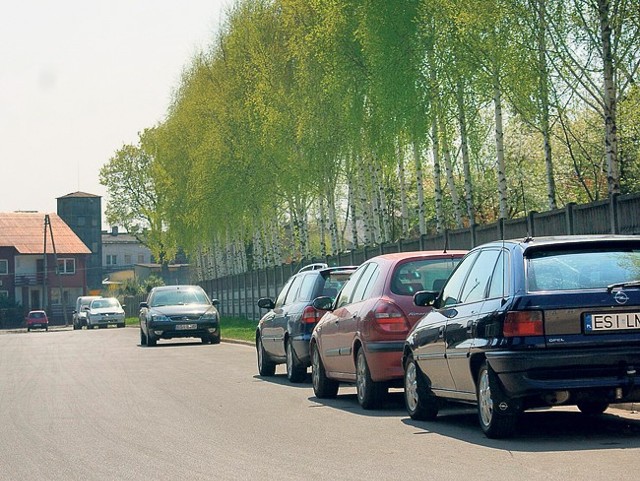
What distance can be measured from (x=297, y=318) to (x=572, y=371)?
9258 millimetres

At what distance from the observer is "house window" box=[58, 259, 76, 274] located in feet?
420

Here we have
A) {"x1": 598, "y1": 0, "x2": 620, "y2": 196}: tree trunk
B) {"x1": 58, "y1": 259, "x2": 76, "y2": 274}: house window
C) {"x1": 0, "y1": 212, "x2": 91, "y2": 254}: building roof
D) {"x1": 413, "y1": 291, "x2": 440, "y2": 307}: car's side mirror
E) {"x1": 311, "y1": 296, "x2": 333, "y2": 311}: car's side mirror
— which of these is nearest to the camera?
{"x1": 413, "y1": 291, "x2": 440, "y2": 307}: car's side mirror

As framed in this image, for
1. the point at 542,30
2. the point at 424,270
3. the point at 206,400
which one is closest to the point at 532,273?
the point at 424,270

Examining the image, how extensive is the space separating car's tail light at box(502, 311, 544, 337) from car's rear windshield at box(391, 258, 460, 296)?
3959 mm

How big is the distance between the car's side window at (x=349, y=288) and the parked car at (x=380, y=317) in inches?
0.8

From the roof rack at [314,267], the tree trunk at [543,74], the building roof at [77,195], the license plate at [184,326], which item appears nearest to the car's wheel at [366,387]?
the roof rack at [314,267]

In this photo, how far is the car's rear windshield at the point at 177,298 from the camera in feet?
121

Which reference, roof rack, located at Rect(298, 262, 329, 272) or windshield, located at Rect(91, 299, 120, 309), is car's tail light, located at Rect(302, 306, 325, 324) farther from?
windshield, located at Rect(91, 299, 120, 309)

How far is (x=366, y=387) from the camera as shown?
48.3 ft

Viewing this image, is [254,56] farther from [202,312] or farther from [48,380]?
[48,380]

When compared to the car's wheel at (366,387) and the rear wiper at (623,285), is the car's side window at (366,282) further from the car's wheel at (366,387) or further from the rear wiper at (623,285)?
the rear wiper at (623,285)

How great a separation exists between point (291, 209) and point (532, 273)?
151 feet

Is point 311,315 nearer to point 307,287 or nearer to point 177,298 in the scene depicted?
point 307,287

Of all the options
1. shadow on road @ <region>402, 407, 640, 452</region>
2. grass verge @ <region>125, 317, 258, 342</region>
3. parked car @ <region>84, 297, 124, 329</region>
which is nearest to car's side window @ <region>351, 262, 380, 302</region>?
shadow on road @ <region>402, 407, 640, 452</region>
